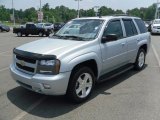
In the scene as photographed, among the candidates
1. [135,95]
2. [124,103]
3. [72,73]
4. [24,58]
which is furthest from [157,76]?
[24,58]

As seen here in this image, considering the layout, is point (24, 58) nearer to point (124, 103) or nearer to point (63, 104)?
point (63, 104)

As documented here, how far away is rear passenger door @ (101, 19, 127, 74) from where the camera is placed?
6328mm

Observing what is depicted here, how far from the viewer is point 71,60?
524 cm

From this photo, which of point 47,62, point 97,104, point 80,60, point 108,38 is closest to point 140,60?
point 108,38

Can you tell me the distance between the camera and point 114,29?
690cm

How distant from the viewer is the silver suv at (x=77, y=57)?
511 centimetres

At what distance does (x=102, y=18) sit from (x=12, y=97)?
294 cm

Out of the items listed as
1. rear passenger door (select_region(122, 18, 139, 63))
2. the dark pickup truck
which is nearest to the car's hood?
rear passenger door (select_region(122, 18, 139, 63))

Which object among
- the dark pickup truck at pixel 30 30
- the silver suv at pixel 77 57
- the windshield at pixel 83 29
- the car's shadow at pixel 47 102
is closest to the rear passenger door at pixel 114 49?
the silver suv at pixel 77 57

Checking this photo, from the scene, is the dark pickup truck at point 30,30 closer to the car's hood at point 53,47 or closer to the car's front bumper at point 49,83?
the car's hood at point 53,47

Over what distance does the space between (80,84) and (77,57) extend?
612 mm

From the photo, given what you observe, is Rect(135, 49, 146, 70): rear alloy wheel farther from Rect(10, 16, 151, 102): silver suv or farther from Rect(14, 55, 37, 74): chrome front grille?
Rect(14, 55, 37, 74): chrome front grille

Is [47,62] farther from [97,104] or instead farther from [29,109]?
[97,104]

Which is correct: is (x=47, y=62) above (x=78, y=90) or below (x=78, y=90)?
above
